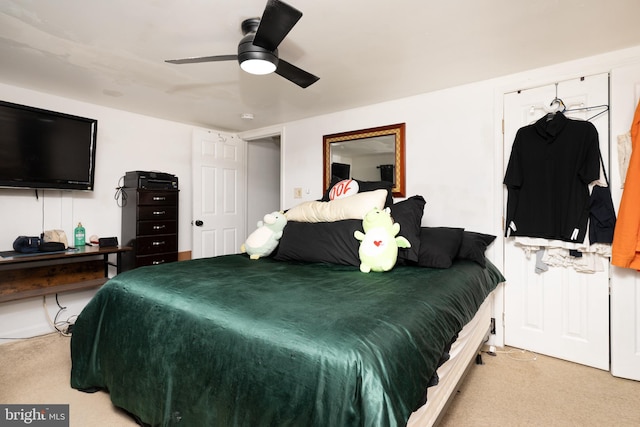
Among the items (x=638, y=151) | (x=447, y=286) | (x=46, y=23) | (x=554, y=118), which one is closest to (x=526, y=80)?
(x=554, y=118)

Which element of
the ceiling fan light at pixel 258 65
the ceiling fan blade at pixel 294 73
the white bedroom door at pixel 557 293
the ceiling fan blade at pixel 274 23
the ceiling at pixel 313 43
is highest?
the ceiling at pixel 313 43

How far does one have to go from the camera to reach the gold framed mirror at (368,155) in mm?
3131

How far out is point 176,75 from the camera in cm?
258

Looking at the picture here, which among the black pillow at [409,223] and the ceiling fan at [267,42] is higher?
the ceiling fan at [267,42]

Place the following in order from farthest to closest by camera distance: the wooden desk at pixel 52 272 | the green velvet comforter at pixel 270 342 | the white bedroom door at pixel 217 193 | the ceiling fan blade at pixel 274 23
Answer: the white bedroom door at pixel 217 193 < the wooden desk at pixel 52 272 < the ceiling fan blade at pixel 274 23 < the green velvet comforter at pixel 270 342

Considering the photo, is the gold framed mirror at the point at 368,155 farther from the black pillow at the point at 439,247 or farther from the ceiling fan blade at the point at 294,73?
the ceiling fan blade at the point at 294,73

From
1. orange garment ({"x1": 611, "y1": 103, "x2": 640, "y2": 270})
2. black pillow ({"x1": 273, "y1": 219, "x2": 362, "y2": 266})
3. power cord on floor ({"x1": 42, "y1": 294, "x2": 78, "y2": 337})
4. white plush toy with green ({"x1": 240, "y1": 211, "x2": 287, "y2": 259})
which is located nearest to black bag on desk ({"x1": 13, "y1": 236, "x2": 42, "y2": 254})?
power cord on floor ({"x1": 42, "y1": 294, "x2": 78, "y2": 337})

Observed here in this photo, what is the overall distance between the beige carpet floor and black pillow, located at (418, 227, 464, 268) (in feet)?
2.72

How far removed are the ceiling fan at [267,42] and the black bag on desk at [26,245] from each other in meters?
2.20

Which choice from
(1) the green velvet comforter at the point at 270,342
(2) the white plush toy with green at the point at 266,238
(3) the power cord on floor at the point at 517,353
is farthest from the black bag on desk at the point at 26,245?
(3) the power cord on floor at the point at 517,353

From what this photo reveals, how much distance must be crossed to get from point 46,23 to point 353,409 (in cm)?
264

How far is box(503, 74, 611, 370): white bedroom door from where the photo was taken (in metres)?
2.23

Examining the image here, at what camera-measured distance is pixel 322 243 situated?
2234mm

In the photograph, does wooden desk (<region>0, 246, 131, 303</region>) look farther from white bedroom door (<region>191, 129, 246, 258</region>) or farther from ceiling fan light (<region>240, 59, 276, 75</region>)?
ceiling fan light (<region>240, 59, 276, 75</region>)
